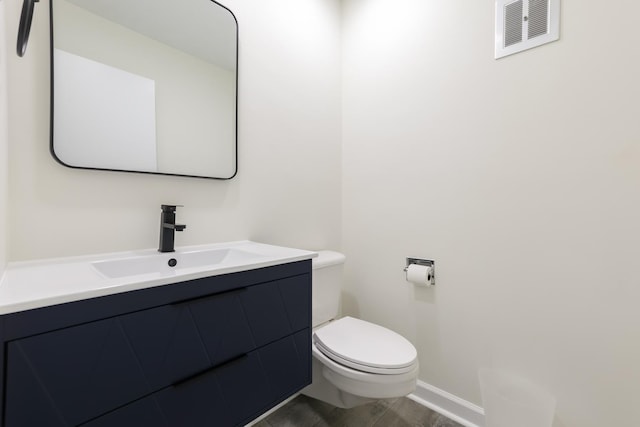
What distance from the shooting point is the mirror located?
940 millimetres

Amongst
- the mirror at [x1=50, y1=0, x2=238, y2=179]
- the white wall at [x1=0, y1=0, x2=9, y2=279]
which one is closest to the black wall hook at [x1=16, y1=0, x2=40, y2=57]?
the white wall at [x1=0, y1=0, x2=9, y2=279]

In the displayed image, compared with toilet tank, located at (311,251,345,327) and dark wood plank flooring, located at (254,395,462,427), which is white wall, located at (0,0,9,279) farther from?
dark wood plank flooring, located at (254,395,462,427)

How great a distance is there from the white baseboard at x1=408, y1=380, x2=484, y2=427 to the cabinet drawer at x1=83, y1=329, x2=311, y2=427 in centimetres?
79

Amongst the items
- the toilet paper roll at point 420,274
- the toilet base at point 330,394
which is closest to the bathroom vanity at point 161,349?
the toilet base at point 330,394

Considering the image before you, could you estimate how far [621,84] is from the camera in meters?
1.01

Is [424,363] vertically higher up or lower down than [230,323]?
lower down

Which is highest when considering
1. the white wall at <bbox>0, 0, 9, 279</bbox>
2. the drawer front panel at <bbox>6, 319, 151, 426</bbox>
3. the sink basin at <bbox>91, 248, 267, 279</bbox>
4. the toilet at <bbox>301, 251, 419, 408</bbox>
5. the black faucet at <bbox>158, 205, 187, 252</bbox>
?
the white wall at <bbox>0, 0, 9, 279</bbox>

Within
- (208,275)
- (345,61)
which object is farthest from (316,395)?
(345,61)

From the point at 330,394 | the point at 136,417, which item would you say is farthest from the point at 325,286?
the point at 136,417

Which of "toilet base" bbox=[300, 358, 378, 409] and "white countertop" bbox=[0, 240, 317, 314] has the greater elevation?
"white countertop" bbox=[0, 240, 317, 314]

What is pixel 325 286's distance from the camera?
1486 mm

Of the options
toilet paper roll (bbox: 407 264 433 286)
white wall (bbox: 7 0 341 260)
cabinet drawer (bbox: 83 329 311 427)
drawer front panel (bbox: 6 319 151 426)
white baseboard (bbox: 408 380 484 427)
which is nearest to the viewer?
drawer front panel (bbox: 6 319 151 426)

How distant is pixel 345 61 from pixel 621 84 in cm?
139

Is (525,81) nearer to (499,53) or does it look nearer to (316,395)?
(499,53)
